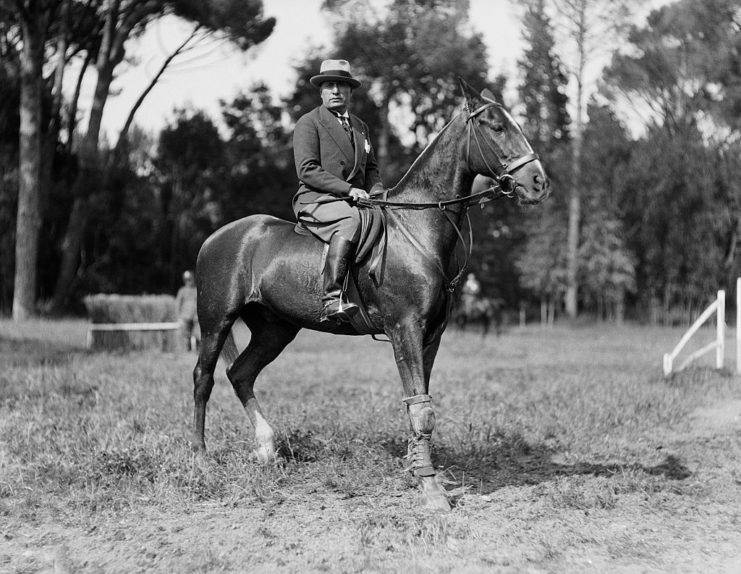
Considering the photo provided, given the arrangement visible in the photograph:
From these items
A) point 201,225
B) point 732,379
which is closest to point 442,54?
point 201,225

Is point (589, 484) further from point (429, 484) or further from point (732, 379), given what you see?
point (732, 379)

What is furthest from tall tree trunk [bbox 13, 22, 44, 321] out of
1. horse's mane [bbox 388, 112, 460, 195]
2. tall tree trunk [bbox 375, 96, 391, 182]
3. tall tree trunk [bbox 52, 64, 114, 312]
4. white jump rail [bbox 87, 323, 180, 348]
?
horse's mane [bbox 388, 112, 460, 195]

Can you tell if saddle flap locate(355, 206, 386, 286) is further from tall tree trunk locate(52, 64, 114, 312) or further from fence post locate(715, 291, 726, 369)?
tall tree trunk locate(52, 64, 114, 312)

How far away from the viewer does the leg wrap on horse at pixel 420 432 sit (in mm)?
5520

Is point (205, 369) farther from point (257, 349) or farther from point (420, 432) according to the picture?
point (420, 432)

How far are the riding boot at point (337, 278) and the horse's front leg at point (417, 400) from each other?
0.41 m

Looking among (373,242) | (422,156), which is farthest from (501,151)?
(373,242)

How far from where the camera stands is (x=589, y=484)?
605 centimetres

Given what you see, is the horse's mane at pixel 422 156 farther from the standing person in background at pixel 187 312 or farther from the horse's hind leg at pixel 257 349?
the standing person in background at pixel 187 312

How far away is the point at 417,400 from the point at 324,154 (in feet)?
6.68

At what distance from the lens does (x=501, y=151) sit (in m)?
5.56

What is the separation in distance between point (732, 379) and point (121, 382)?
8.95 metres

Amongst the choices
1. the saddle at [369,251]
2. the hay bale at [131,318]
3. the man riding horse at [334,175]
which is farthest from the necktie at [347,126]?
the hay bale at [131,318]

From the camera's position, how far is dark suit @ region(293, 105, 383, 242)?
233 inches
